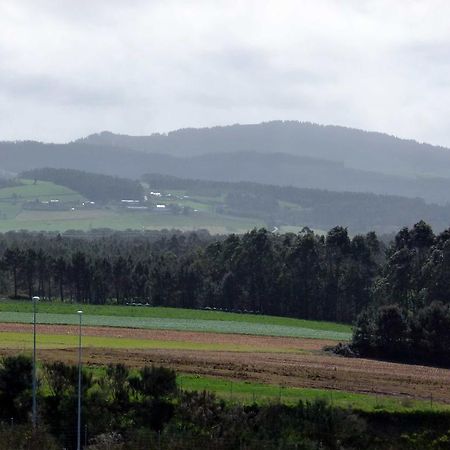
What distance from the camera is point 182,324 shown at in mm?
100000

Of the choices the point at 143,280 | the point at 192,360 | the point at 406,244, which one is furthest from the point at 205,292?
the point at 192,360

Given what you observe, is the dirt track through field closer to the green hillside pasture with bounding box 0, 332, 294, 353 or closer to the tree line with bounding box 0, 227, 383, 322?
the green hillside pasture with bounding box 0, 332, 294, 353

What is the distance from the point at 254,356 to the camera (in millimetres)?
71125

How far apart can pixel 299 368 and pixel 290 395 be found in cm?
1325

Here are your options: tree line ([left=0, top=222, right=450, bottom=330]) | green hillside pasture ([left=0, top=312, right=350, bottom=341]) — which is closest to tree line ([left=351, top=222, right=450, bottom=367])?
tree line ([left=0, top=222, right=450, bottom=330])

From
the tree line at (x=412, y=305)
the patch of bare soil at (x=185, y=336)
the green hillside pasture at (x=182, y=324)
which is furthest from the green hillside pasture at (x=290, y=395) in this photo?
the green hillside pasture at (x=182, y=324)

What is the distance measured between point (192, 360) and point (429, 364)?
70.6ft

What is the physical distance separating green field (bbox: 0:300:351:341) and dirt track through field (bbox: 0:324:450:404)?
14.2 meters

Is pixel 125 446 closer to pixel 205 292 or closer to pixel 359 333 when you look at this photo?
pixel 359 333

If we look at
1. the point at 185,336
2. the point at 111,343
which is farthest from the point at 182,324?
the point at 111,343

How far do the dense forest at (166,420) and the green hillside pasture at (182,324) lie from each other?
145 feet

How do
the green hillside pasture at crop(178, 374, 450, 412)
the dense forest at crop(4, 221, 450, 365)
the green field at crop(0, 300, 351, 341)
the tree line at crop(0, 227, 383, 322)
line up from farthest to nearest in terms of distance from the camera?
1. the tree line at crop(0, 227, 383, 322)
2. the dense forest at crop(4, 221, 450, 365)
3. the green field at crop(0, 300, 351, 341)
4. the green hillside pasture at crop(178, 374, 450, 412)

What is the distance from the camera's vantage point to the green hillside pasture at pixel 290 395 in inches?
1880

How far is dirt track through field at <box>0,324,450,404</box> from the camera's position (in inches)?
2216
